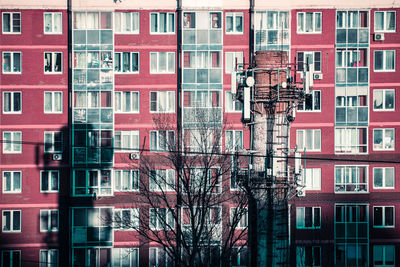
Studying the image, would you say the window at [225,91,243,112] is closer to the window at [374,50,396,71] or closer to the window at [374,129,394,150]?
the window at [374,129,394,150]

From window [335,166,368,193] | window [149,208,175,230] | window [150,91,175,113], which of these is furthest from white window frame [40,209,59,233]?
window [335,166,368,193]

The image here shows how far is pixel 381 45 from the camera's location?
33.3 meters

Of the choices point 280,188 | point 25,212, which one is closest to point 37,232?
point 25,212

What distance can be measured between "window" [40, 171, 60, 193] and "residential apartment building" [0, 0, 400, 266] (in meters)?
0.06

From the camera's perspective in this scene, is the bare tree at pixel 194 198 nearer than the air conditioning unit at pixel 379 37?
Yes

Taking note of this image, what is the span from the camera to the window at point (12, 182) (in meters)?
33.2

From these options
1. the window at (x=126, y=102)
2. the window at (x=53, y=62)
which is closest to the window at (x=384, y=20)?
the window at (x=126, y=102)

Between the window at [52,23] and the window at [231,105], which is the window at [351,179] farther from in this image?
the window at [52,23]

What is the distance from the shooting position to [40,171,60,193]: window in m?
33.2

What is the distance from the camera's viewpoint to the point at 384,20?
109ft

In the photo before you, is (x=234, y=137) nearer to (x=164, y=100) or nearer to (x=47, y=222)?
(x=164, y=100)

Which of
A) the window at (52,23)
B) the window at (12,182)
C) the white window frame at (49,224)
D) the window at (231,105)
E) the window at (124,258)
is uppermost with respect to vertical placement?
the window at (52,23)

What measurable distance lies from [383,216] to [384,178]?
2.41 metres

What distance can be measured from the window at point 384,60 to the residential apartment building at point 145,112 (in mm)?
90
